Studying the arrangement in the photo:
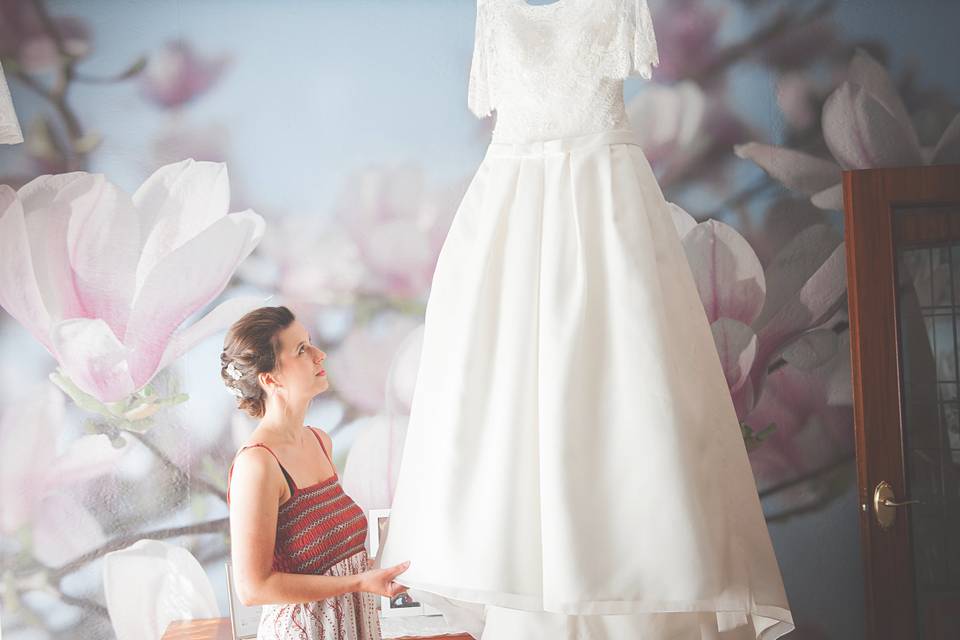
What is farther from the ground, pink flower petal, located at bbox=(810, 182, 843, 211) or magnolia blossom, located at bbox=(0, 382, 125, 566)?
pink flower petal, located at bbox=(810, 182, 843, 211)

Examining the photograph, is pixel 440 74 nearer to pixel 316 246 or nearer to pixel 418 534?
pixel 316 246

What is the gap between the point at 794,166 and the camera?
235cm

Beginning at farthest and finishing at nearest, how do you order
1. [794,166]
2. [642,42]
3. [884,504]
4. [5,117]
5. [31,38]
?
[794,166]
[31,38]
[884,504]
[5,117]
[642,42]

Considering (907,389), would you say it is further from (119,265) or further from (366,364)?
(119,265)

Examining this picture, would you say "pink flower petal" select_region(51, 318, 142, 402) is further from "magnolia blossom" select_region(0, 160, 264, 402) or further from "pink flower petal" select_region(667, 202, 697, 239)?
"pink flower petal" select_region(667, 202, 697, 239)

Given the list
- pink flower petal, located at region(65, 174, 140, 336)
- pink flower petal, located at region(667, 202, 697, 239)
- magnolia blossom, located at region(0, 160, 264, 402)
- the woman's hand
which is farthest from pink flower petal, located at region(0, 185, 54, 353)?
pink flower petal, located at region(667, 202, 697, 239)

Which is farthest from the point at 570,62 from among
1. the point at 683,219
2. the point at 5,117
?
the point at 683,219

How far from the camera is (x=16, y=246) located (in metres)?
2.21

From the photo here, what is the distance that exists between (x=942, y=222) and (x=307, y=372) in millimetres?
1627

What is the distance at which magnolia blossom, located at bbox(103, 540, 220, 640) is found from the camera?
2.21m

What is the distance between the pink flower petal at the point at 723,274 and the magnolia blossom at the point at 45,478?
1638 mm

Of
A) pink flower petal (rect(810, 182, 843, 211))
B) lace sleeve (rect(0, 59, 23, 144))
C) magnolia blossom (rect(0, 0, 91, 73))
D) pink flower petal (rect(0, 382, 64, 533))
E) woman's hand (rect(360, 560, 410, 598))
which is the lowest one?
woman's hand (rect(360, 560, 410, 598))

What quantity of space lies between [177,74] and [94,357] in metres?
0.76

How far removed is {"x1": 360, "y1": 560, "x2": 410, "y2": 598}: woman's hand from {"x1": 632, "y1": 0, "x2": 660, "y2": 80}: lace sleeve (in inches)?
29.8
